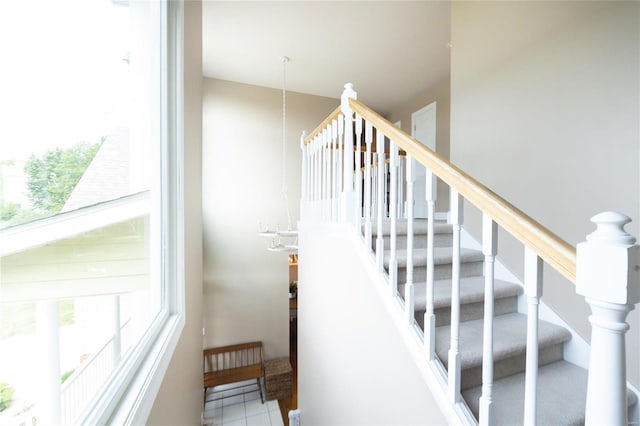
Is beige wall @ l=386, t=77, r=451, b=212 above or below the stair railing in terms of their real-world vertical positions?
above

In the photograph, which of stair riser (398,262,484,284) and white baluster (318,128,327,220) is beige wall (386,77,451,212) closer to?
stair riser (398,262,484,284)

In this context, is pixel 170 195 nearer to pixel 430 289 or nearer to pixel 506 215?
pixel 430 289

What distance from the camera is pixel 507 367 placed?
132 cm

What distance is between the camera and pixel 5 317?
0.43 meters

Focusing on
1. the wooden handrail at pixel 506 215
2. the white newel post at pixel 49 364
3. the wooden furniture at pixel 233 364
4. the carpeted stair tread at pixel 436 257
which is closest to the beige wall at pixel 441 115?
the carpeted stair tread at pixel 436 257

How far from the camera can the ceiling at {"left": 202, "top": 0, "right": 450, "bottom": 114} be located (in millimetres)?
2631

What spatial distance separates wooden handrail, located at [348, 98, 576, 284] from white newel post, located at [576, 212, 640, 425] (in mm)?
58

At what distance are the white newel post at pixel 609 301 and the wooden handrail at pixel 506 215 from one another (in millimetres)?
58

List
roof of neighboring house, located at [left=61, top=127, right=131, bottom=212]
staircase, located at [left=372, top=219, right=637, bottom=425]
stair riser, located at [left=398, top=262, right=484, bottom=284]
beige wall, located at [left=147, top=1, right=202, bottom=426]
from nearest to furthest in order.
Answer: roof of neighboring house, located at [left=61, top=127, right=131, bottom=212]
staircase, located at [left=372, top=219, right=637, bottom=425]
beige wall, located at [left=147, top=1, right=202, bottom=426]
stair riser, located at [left=398, top=262, right=484, bottom=284]

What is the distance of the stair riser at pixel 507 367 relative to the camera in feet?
3.94

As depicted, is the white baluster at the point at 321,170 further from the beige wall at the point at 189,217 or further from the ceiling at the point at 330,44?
the ceiling at the point at 330,44

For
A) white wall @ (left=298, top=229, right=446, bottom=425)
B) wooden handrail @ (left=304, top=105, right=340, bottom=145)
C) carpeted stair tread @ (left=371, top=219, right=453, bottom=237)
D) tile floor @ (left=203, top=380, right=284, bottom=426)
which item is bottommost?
tile floor @ (left=203, top=380, right=284, bottom=426)

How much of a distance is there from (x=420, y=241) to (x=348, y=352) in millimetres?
1027

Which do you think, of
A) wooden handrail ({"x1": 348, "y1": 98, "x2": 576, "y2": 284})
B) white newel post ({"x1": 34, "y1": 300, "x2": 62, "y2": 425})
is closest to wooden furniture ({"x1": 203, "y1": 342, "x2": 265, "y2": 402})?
white newel post ({"x1": 34, "y1": 300, "x2": 62, "y2": 425})
